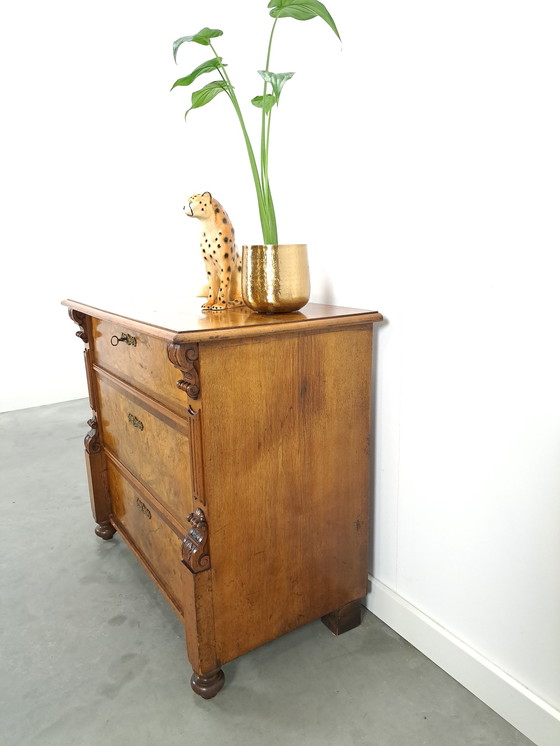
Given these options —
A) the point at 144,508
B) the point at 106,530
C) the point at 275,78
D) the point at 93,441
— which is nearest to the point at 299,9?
the point at 275,78

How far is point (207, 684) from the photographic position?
129cm

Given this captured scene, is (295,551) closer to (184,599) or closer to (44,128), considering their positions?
(184,599)

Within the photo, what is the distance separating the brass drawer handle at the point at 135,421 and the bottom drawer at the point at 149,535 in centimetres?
23

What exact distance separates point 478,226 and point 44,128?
351 cm

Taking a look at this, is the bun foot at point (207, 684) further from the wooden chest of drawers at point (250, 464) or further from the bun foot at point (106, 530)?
the bun foot at point (106, 530)

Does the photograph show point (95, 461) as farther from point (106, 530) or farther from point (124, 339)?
point (124, 339)

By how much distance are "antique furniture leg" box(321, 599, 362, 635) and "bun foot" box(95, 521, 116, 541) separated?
929mm

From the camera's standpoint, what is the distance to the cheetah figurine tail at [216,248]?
4.70 feet

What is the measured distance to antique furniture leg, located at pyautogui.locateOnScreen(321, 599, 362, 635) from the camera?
1.49m

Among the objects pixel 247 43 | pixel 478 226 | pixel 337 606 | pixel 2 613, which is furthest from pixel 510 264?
pixel 2 613

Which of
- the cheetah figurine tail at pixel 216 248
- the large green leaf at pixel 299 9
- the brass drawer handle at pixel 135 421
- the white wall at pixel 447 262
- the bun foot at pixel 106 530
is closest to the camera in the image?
the white wall at pixel 447 262

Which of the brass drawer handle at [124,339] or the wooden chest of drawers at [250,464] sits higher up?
the brass drawer handle at [124,339]

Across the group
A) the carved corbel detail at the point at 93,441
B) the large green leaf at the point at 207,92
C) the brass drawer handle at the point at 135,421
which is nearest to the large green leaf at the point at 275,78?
the large green leaf at the point at 207,92

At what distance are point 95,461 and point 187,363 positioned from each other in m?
1.05
